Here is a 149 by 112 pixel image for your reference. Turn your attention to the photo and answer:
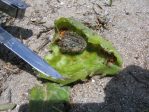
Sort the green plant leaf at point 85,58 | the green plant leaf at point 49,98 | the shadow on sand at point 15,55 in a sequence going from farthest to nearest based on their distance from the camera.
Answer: the shadow on sand at point 15,55 → the green plant leaf at point 85,58 → the green plant leaf at point 49,98

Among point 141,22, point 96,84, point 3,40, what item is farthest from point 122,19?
point 3,40

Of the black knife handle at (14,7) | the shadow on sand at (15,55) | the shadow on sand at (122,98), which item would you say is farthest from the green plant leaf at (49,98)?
the black knife handle at (14,7)

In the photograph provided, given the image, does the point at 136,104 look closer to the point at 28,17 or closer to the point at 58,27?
the point at 58,27

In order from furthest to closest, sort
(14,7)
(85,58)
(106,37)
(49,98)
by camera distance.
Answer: (106,37) → (14,7) → (85,58) → (49,98)

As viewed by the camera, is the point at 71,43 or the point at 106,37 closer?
the point at 71,43

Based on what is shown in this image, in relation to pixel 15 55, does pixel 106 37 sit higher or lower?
higher

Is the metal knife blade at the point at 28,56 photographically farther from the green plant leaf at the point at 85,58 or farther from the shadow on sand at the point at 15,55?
the shadow on sand at the point at 15,55

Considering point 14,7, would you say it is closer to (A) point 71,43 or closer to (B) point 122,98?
(A) point 71,43

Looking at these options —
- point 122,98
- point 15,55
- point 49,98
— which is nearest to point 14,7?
point 15,55
